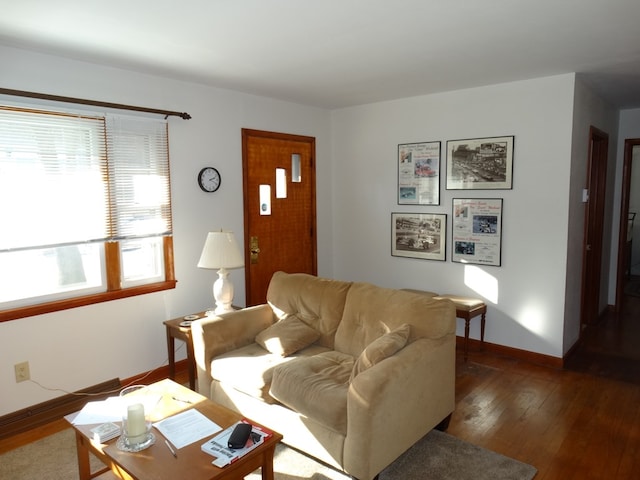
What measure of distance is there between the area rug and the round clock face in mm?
2179

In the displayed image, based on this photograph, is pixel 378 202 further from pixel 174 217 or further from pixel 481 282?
pixel 174 217

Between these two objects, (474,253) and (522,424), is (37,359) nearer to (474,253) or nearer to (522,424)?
(522,424)

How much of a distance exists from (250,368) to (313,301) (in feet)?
2.37

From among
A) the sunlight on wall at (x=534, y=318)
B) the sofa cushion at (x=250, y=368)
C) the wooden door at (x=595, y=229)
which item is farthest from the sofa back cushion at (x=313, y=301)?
the wooden door at (x=595, y=229)

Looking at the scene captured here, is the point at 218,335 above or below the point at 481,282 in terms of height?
below

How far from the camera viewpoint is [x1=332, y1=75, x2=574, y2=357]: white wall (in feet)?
12.5

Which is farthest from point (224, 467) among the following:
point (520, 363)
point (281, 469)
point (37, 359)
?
point (520, 363)

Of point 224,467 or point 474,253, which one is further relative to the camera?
point 474,253

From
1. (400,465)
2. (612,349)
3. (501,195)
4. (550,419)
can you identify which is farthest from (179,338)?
(612,349)

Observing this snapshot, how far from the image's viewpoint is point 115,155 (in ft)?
11.1

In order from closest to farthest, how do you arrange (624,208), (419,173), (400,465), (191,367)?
(400,465), (191,367), (419,173), (624,208)

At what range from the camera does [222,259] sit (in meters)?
3.45

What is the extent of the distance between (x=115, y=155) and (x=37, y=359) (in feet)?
5.06

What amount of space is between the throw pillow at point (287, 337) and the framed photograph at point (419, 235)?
1903 millimetres
